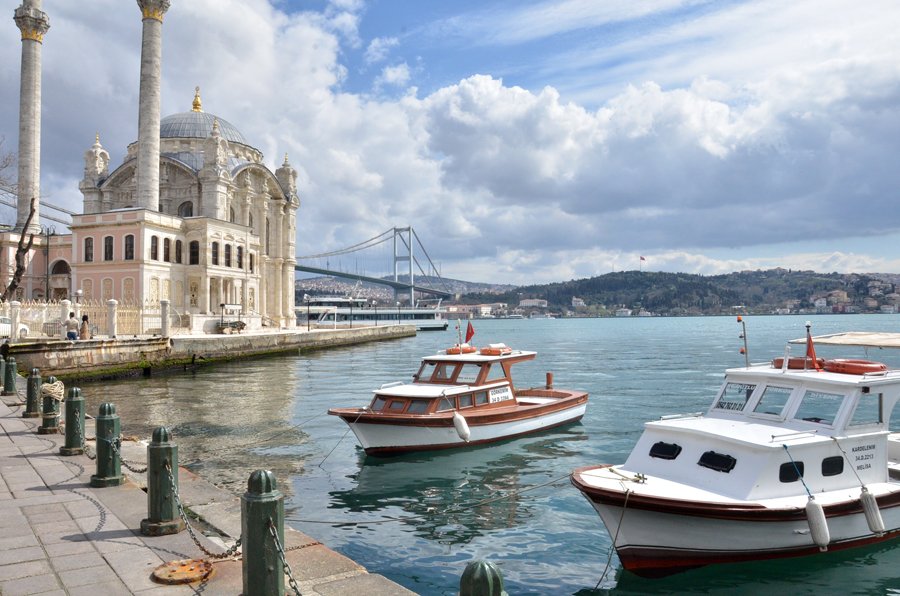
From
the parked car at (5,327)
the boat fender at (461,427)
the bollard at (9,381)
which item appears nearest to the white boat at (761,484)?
the boat fender at (461,427)

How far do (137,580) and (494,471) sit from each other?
8797 mm

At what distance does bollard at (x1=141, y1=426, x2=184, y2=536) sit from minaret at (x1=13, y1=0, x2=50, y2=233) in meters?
47.8

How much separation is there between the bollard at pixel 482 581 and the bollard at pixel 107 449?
20.1ft

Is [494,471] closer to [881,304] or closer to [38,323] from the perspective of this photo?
Result: [38,323]

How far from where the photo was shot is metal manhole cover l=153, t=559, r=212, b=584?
17.8ft

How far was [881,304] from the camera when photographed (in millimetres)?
197625

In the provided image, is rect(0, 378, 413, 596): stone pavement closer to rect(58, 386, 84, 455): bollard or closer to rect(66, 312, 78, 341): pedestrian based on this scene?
rect(58, 386, 84, 455): bollard

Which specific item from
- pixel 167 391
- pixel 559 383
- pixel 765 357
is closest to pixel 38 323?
pixel 167 391

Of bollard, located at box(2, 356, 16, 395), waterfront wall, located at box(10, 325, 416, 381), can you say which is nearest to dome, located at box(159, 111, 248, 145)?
waterfront wall, located at box(10, 325, 416, 381)

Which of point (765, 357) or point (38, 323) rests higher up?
point (38, 323)

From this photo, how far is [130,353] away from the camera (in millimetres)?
31891

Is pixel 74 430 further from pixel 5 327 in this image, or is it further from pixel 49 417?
pixel 5 327

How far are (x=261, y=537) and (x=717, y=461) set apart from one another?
618 cm

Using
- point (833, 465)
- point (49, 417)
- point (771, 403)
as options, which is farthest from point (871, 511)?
point (49, 417)
